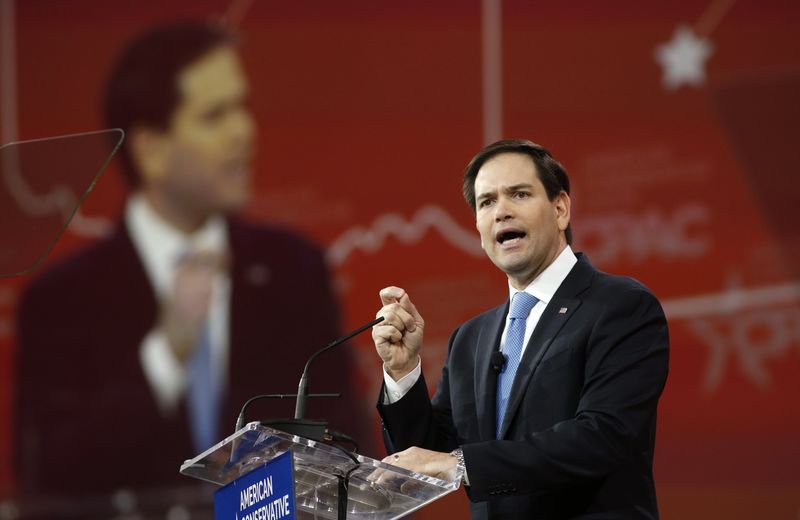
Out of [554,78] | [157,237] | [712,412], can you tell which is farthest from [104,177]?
[712,412]

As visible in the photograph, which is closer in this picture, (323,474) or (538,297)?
(323,474)

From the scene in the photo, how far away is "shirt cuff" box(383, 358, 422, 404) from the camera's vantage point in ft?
8.73

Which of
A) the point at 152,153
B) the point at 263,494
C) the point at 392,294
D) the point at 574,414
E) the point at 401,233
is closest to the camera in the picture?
the point at 263,494

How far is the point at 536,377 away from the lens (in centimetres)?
248

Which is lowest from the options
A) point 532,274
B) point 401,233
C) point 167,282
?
point 532,274

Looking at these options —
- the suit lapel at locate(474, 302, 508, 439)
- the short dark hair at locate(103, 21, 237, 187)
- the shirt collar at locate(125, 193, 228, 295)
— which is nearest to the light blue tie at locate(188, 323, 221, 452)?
the shirt collar at locate(125, 193, 228, 295)

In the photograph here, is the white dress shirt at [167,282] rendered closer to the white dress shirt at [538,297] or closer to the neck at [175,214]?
the neck at [175,214]

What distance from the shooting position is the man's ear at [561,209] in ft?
8.92

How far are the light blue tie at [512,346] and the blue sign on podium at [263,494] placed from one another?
0.58 metres

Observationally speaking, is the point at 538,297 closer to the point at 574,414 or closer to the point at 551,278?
the point at 551,278

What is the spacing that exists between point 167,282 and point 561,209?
3422mm

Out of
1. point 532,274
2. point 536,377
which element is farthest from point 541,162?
point 536,377

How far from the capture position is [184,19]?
234 inches

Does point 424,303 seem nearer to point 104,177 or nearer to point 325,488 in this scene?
point 104,177
